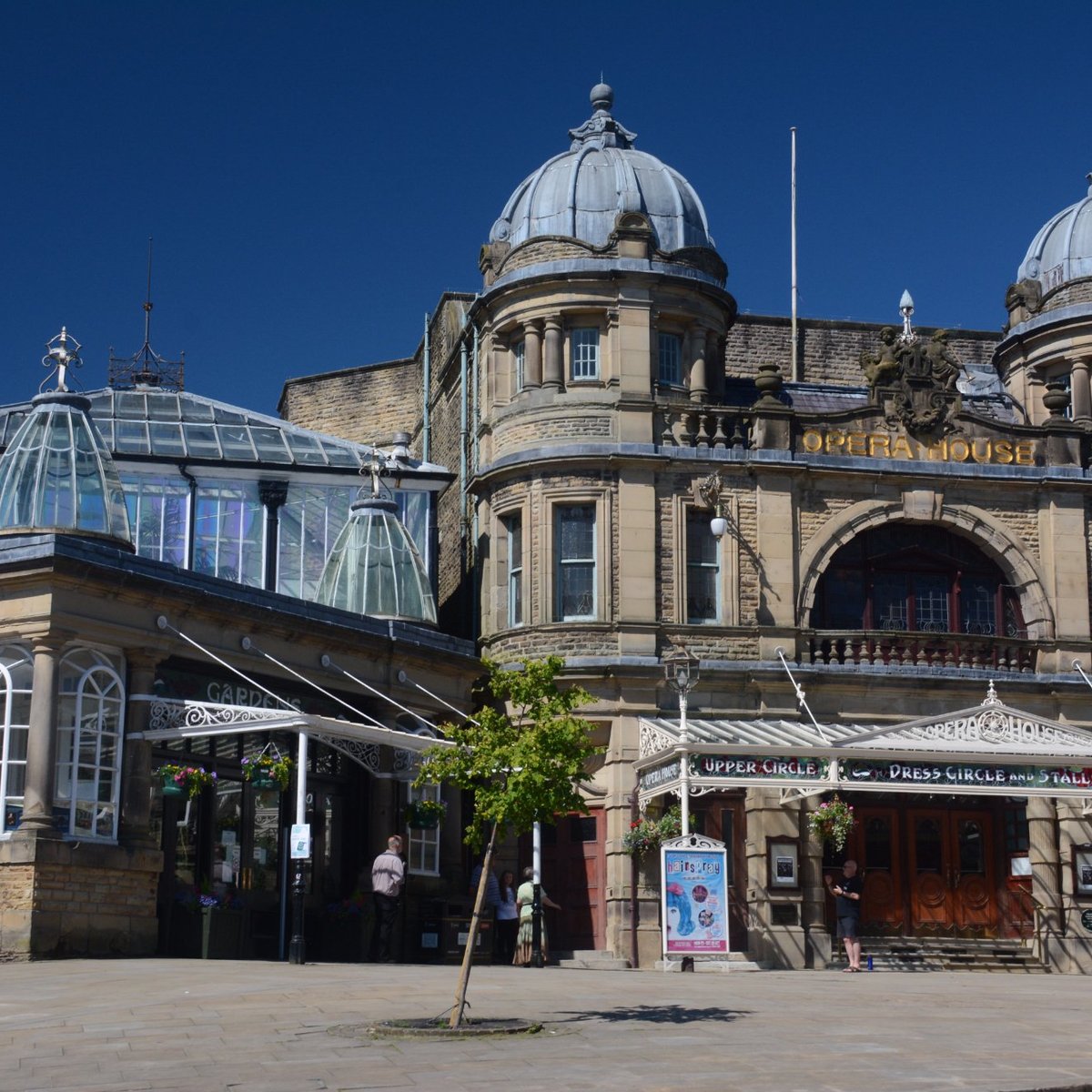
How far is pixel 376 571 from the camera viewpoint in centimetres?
3016

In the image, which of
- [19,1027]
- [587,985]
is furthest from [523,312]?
[19,1027]

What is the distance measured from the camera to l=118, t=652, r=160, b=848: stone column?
23062 mm

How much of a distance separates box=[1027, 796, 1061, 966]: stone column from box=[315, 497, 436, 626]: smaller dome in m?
10.7

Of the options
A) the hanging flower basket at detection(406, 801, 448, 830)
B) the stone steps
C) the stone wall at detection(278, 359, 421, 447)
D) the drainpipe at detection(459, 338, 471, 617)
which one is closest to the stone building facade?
the stone steps

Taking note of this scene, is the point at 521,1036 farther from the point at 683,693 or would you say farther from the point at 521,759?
the point at 683,693

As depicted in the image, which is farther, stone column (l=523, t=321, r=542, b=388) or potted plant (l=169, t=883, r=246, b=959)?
stone column (l=523, t=321, r=542, b=388)

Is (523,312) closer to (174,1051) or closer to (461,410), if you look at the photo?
(461,410)

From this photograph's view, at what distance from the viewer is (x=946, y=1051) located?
13812 mm

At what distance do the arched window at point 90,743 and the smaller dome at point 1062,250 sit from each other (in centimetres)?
2079

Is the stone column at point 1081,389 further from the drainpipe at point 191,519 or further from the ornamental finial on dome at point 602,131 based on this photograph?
the drainpipe at point 191,519

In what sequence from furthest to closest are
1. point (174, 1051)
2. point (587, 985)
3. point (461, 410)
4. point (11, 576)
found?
point (461, 410)
point (11, 576)
point (587, 985)
point (174, 1051)

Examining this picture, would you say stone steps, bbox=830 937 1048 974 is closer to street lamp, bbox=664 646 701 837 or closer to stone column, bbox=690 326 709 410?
street lamp, bbox=664 646 701 837

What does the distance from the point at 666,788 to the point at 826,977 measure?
493 centimetres

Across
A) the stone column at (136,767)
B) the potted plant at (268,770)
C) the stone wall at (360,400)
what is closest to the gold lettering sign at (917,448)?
the potted plant at (268,770)
